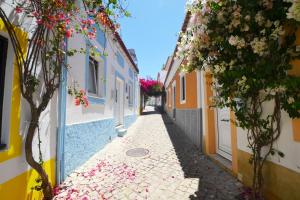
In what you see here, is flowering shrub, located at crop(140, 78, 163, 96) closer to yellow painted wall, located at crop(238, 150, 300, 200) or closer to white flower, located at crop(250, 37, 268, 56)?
yellow painted wall, located at crop(238, 150, 300, 200)

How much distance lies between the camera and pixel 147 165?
15.5 ft

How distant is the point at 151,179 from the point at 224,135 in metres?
2.14

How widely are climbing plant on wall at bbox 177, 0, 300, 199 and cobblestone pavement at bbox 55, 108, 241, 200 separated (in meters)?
0.92

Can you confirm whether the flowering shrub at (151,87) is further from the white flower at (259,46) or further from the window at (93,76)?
the white flower at (259,46)

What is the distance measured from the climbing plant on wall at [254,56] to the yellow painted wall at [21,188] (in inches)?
115

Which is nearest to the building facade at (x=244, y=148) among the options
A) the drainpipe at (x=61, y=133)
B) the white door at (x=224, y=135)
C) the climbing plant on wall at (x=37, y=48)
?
the white door at (x=224, y=135)

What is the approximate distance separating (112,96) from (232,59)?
579 centimetres

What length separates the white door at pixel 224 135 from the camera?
14.9 feet

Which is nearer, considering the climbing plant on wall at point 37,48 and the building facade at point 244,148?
the building facade at point 244,148

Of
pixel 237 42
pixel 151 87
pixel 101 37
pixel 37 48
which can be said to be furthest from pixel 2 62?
pixel 151 87

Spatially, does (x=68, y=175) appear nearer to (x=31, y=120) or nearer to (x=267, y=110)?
(x=31, y=120)

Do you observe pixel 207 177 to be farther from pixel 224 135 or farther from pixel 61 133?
pixel 61 133

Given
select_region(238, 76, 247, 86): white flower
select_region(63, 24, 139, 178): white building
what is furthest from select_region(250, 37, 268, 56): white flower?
select_region(63, 24, 139, 178): white building

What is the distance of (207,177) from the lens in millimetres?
3838
